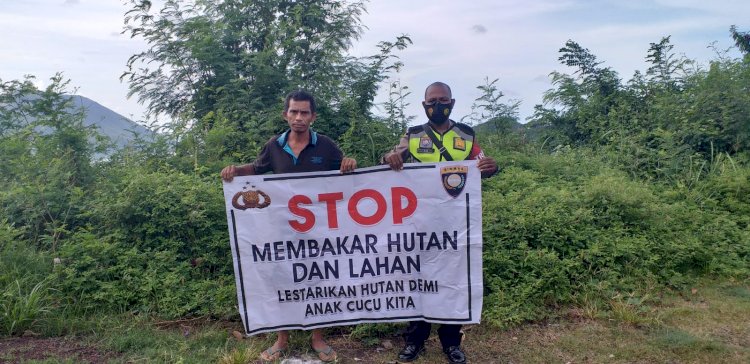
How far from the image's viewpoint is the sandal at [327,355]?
4.01 m

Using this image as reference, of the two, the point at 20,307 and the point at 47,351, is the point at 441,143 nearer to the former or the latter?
the point at 47,351

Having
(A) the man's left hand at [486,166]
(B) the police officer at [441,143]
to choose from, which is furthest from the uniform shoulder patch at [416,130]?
(A) the man's left hand at [486,166]

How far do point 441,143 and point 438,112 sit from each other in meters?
0.22

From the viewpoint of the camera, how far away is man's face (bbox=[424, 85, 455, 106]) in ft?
13.0

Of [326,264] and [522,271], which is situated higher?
[326,264]

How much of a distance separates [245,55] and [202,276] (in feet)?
13.9

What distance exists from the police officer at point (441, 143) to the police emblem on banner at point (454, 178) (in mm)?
121

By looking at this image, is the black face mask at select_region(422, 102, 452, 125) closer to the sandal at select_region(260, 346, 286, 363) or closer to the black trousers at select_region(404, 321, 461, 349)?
the black trousers at select_region(404, 321, 461, 349)

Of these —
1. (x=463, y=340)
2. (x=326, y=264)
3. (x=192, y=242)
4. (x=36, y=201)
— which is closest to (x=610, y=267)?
(x=463, y=340)

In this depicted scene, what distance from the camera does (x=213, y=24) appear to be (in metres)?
8.57

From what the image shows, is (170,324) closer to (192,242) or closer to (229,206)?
(192,242)

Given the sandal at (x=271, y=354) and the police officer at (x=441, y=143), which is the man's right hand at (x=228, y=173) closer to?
the police officer at (x=441, y=143)

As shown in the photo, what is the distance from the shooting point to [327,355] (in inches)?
159

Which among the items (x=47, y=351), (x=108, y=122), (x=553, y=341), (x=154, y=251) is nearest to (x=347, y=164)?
(x=553, y=341)
